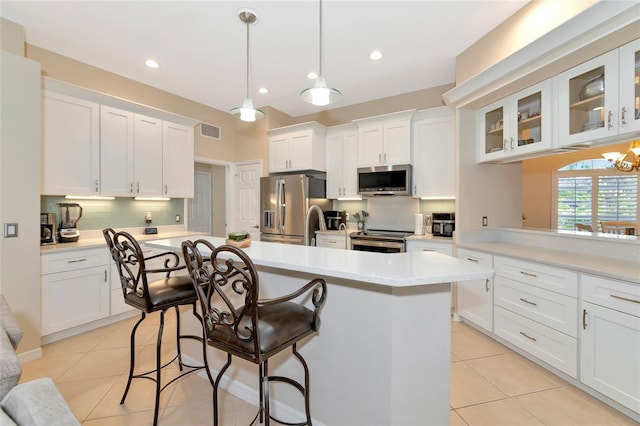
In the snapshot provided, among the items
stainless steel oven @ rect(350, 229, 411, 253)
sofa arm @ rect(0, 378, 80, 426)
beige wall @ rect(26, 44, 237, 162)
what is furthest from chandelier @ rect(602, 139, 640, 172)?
beige wall @ rect(26, 44, 237, 162)

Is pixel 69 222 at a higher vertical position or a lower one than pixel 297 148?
lower

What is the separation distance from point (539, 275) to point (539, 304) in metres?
0.24

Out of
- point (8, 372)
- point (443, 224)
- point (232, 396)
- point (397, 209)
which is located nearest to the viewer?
point (8, 372)

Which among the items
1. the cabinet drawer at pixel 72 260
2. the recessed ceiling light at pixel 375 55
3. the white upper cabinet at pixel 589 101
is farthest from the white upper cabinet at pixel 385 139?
the cabinet drawer at pixel 72 260

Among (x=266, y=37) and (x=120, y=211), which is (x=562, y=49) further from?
(x=120, y=211)

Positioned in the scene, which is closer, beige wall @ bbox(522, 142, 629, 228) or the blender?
the blender

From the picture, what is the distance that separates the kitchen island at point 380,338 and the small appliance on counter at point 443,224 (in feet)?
7.31

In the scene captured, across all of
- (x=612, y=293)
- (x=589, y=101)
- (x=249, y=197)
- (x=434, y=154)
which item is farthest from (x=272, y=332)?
(x=249, y=197)

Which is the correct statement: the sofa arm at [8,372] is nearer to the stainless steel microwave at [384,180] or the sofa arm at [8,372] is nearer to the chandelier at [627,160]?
the stainless steel microwave at [384,180]

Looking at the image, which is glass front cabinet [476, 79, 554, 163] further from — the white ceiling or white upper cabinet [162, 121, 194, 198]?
white upper cabinet [162, 121, 194, 198]

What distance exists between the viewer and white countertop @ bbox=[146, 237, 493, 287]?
1155mm

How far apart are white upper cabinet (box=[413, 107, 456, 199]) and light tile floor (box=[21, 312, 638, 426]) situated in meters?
1.89

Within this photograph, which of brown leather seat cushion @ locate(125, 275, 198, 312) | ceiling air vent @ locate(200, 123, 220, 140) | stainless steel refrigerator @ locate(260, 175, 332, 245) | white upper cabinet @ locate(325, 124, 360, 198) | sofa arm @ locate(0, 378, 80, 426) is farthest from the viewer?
ceiling air vent @ locate(200, 123, 220, 140)

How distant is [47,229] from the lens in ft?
9.70
